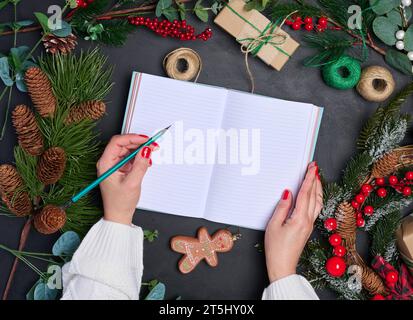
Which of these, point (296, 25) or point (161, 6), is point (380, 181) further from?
point (161, 6)

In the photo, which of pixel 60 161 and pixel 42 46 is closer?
pixel 60 161

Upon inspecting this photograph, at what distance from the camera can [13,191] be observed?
1.09m

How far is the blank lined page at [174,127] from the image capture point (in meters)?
1.18

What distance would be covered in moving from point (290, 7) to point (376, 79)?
11.1 inches

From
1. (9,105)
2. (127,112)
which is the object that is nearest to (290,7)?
(127,112)

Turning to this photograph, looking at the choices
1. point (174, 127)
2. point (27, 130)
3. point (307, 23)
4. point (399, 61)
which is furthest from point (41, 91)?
point (399, 61)

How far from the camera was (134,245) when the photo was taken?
114 centimetres

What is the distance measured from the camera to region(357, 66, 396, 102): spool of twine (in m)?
1.17

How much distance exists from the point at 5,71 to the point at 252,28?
1.97 feet

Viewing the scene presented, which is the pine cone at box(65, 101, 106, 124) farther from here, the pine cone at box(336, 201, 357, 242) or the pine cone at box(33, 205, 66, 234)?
the pine cone at box(336, 201, 357, 242)

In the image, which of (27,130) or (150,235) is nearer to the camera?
(27,130)

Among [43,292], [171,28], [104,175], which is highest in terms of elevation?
[171,28]

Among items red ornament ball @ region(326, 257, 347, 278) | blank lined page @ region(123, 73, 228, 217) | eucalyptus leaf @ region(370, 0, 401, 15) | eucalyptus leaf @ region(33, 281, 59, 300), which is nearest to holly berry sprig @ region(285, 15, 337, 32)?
eucalyptus leaf @ region(370, 0, 401, 15)

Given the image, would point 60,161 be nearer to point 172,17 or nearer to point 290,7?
point 172,17
